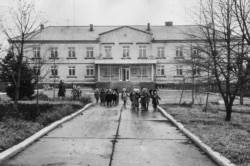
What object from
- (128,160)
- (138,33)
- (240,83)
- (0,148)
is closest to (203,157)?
(128,160)

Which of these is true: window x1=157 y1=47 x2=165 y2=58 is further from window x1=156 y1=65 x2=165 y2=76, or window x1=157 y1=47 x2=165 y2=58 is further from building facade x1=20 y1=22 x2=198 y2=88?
window x1=156 y1=65 x2=165 y2=76

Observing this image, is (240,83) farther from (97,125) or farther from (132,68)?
(132,68)

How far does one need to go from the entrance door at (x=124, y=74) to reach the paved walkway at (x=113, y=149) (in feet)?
127

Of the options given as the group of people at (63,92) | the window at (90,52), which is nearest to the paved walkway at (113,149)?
the group of people at (63,92)

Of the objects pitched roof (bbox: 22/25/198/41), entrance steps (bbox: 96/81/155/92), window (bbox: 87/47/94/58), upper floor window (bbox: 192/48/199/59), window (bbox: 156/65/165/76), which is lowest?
entrance steps (bbox: 96/81/155/92)

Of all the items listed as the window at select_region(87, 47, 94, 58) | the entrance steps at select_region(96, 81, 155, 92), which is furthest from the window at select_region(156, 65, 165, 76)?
the window at select_region(87, 47, 94, 58)

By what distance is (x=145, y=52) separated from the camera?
165 feet

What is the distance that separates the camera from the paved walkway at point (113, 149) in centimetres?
702

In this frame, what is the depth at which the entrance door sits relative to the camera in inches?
→ 1983

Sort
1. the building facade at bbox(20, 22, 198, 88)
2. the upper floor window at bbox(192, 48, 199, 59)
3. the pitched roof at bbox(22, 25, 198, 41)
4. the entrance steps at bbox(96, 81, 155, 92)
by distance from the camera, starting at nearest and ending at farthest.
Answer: the upper floor window at bbox(192, 48, 199, 59) → the entrance steps at bbox(96, 81, 155, 92) → the building facade at bbox(20, 22, 198, 88) → the pitched roof at bbox(22, 25, 198, 41)

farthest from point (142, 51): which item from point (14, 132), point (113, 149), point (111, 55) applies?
point (113, 149)

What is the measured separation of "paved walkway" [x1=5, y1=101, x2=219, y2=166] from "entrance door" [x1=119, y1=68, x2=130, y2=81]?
38648 millimetres

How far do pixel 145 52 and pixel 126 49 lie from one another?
2.78 meters

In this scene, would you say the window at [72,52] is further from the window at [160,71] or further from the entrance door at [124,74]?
the window at [160,71]
